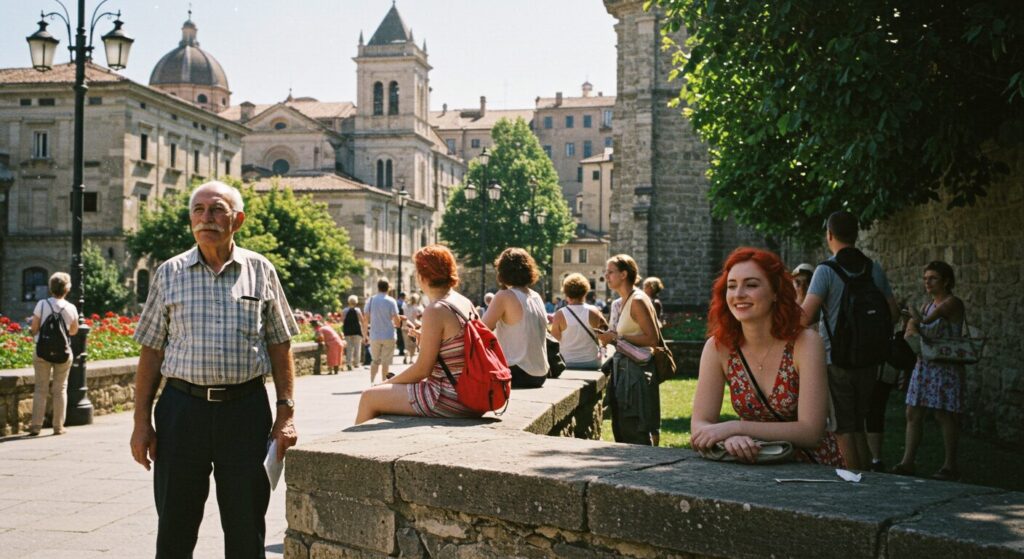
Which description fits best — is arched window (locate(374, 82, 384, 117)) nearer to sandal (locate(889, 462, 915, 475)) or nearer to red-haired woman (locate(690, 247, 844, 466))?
sandal (locate(889, 462, 915, 475))

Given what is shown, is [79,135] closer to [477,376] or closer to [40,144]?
[477,376]

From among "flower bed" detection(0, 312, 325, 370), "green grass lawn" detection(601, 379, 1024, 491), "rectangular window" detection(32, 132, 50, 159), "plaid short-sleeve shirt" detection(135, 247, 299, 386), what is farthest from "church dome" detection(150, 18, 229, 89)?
"plaid short-sleeve shirt" detection(135, 247, 299, 386)

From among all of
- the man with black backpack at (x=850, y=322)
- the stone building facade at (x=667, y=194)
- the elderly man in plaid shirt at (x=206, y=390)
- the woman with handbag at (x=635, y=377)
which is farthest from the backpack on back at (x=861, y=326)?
the stone building facade at (x=667, y=194)

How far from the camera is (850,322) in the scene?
A: 655cm

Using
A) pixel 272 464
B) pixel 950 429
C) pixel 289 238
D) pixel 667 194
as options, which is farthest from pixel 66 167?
pixel 272 464

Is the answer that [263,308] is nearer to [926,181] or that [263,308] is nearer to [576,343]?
[576,343]

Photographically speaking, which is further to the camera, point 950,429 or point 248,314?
point 950,429

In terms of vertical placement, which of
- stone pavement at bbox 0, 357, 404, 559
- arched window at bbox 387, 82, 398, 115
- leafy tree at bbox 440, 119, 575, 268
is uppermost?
arched window at bbox 387, 82, 398, 115

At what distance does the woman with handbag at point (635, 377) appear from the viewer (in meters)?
7.64

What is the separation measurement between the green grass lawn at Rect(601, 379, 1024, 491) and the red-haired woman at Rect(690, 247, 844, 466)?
493 centimetres

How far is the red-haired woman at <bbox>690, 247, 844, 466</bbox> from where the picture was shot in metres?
3.71

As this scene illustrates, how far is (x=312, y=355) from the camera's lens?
22.5 metres

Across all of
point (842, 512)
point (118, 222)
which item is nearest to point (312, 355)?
point (842, 512)

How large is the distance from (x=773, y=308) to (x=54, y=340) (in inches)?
391
